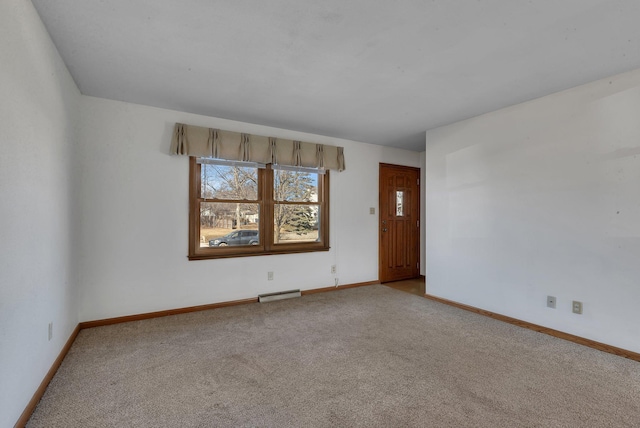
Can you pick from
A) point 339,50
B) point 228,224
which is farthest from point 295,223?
point 339,50

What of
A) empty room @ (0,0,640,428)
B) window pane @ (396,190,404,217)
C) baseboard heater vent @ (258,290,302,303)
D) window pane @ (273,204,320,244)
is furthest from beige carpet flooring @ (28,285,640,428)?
window pane @ (396,190,404,217)

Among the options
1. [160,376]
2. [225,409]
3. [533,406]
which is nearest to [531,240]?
[533,406]

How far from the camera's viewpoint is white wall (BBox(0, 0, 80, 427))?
1418 mm

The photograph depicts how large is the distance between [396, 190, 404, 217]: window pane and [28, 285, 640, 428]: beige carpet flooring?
7.97 feet

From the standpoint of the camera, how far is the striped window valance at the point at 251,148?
11.2 ft

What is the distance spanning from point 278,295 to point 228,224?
3.98ft

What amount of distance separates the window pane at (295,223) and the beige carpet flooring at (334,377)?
4.50 ft

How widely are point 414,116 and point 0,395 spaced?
162 inches

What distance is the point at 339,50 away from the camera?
2164mm

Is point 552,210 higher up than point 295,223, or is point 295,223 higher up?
point 552,210

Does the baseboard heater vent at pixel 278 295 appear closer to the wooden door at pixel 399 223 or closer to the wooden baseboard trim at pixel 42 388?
the wooden door at pixel 399 223

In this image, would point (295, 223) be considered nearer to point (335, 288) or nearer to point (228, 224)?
point (228, 224)

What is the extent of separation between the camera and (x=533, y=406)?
1.79 meters

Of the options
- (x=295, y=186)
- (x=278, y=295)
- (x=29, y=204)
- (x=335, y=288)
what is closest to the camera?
(x=29, y=204)
